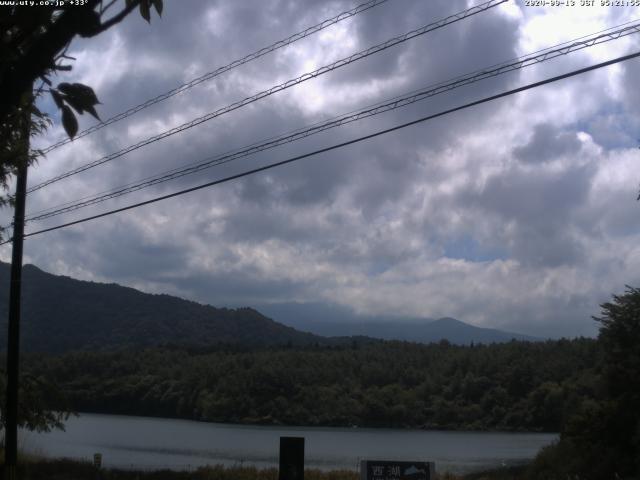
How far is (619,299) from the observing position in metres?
23.5

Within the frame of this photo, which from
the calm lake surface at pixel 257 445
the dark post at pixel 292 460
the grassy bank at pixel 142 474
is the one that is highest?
the dark post at pixel 292 460

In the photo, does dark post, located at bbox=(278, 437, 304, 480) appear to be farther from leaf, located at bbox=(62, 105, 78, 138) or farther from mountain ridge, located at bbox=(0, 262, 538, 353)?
mountain ridge, located at bbox=(0, 262, 538, 353)

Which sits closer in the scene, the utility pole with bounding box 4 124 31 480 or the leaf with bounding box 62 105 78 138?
the leaf with bounding box 62 105 78 138

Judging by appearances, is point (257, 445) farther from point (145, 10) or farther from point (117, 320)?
point (117, 320)

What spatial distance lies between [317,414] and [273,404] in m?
3.84

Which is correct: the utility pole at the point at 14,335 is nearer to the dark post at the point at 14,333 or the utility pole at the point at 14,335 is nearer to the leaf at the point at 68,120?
the dark post at the point at 14,333

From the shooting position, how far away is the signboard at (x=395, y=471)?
12562 millimetres

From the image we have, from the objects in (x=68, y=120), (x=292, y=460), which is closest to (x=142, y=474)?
(x=292, y=460)

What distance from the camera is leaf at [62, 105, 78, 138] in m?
4.40

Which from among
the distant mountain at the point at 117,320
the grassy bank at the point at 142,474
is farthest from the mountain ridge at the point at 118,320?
the grassy bank at the point at 142,474

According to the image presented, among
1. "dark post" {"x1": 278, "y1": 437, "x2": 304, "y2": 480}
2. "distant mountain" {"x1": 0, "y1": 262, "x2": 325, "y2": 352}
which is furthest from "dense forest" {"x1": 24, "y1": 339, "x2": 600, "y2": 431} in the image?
"dark post" {"x1": 278, "y1": 437, "x2": 304, "y2": 480}

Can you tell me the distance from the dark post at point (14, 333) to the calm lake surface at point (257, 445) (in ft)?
27.5

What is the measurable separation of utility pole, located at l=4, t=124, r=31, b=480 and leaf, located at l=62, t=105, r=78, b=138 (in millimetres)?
15376

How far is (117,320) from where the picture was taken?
405 ft
